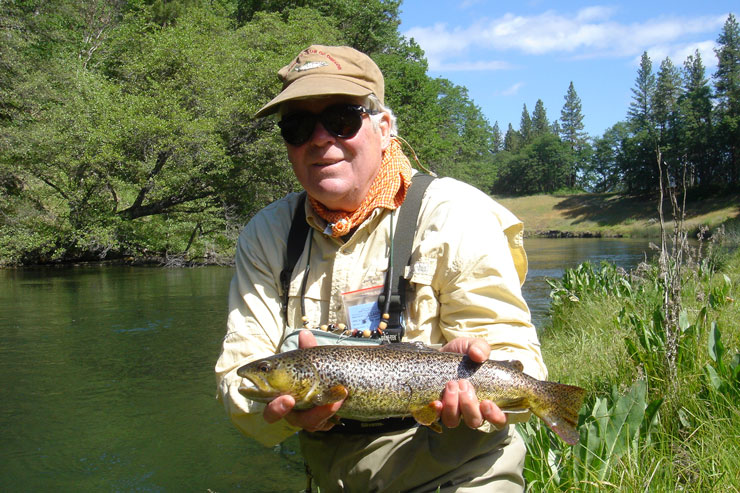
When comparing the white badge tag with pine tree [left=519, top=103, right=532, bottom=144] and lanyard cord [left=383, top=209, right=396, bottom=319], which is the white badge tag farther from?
pine tree [left=519, top=103, right=532, bottom=144]

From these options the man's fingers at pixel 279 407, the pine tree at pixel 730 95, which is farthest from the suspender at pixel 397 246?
the pine tree at pixel 730 95

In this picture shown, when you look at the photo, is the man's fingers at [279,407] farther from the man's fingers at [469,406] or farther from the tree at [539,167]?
the tree at [539,167]

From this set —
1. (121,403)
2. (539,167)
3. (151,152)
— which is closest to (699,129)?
(539,167)

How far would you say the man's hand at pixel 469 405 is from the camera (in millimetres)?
2381

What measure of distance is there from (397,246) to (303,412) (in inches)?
32.6


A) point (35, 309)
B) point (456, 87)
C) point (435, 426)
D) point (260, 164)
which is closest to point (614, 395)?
point (435, 426)

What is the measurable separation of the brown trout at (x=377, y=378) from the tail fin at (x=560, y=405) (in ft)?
0.17

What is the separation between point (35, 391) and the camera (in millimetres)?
8531

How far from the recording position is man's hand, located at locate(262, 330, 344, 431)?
2385 millimetres

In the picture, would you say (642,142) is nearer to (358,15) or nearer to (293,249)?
(358,15)

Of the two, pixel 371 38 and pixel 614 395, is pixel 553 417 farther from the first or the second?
pixel 371 38

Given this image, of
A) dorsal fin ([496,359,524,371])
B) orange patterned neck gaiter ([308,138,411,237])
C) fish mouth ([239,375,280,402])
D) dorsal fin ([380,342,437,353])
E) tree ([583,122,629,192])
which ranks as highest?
tree ([583,122,629,192])

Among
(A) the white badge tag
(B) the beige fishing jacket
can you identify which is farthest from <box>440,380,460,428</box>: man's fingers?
(A) the white badge tag

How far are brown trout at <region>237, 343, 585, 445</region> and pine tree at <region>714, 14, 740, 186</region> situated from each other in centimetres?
7018
